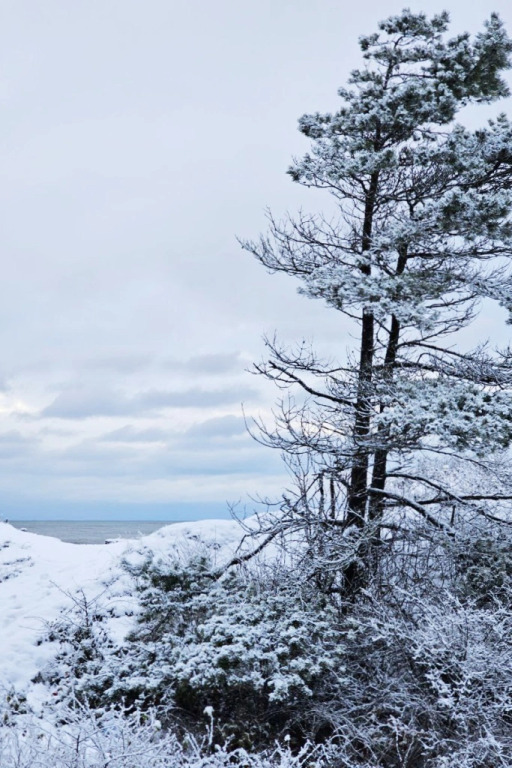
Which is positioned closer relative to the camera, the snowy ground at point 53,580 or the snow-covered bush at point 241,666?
the snow-covered bush at point 241,666

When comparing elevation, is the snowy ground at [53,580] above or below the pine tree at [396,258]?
below

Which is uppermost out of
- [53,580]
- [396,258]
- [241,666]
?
[396,258]

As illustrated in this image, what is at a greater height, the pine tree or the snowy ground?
the pine tree

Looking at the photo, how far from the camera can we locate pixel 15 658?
9445mm

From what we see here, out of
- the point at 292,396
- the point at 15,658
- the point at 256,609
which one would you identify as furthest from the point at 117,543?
the point at 256,609

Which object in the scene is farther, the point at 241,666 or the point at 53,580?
the point at 53,580

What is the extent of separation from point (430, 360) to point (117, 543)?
902 centimetres

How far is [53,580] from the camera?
42.6 ft

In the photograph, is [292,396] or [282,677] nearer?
[282,677]

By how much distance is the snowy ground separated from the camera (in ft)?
31.0

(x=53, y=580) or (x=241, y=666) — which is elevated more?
(x=241, y=666)

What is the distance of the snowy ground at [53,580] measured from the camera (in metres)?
9.46

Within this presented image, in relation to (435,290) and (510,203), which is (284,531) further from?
(510,203)

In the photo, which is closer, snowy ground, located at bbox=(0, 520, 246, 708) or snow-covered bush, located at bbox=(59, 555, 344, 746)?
snow-covered bush, located at bbox=(59, 555, 344, 746)
